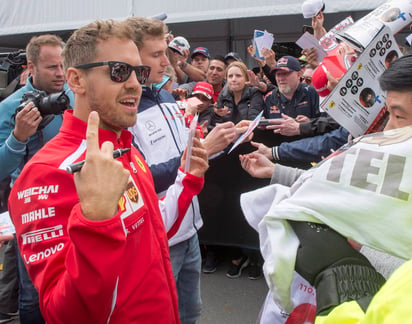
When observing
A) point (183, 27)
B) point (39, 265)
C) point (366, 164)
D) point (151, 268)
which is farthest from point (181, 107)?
point (183, 27)

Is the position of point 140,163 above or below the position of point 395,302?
below

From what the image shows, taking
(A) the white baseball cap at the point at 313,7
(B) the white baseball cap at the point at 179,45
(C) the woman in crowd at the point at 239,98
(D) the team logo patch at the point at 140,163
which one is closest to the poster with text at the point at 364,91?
(D) the team logo patch at the point at 140,163

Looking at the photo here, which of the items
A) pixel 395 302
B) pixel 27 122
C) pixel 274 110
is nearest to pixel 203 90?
pixel 274 110

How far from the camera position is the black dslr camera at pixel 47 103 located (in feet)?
8.55

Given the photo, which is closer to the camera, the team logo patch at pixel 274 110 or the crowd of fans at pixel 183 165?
the crowd of fans at pixel 183 165

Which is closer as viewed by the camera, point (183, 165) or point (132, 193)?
point (132, 193)

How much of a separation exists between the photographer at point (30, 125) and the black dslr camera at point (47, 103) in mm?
21

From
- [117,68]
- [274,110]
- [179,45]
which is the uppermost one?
[117,68]

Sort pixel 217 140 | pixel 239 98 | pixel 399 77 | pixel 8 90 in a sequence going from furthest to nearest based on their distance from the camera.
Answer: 1. pixel 239 98
2. pixel 8 90
3. pixel 217 140
4. pixel 399 77

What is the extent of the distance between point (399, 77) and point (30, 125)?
2220mm

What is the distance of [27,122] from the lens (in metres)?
2.62

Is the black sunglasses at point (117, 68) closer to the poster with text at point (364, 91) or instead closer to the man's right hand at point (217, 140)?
the man's right hand at point (217, 140)

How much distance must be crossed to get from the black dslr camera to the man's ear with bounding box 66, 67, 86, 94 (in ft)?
3.44

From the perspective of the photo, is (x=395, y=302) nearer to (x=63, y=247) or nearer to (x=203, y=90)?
(x=63, y=247)
